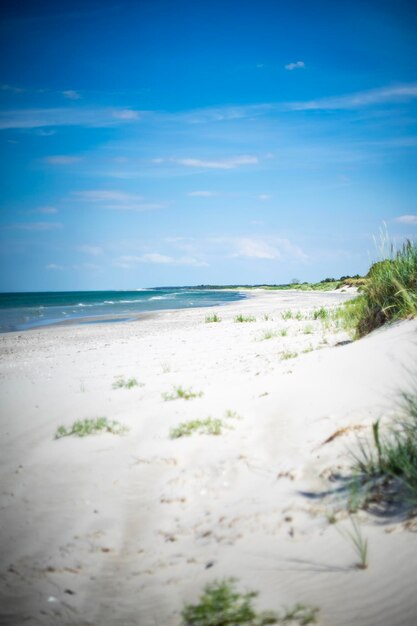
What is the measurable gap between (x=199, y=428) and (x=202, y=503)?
3.97ft

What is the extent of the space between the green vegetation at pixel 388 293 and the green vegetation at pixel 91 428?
4.48 meters

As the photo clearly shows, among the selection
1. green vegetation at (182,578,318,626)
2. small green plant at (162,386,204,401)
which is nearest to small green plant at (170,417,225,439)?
small green plant at (162,386,204,401)

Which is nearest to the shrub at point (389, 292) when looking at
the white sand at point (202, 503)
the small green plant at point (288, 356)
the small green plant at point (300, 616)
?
the white sand at point (202, 503)

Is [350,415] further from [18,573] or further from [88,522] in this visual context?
[18,573]

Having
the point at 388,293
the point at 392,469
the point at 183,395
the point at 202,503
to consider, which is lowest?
the point at 202,503

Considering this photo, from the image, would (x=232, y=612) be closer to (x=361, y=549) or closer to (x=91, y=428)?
(x=361, y=549)

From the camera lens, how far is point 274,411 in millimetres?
4047

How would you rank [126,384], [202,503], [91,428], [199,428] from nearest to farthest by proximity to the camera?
1. [202,503]
2. [199,428]
3. [91,428]
4. [126,384]

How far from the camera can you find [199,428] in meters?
3.99

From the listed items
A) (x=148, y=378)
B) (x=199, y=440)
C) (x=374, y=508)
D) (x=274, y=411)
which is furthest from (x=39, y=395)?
(x=374, y=508)

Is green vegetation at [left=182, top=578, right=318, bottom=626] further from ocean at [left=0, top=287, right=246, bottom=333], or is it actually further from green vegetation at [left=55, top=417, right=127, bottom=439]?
ocean at [left=0, top=287, right=246, bottom=333]

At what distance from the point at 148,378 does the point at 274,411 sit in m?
3.00

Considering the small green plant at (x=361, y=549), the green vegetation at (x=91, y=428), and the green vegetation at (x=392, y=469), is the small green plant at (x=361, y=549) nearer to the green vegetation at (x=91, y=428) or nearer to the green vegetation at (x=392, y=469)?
the green vegetation at (x=392, y=469)

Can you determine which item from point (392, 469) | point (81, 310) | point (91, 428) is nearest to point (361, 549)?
point (392, 469)
